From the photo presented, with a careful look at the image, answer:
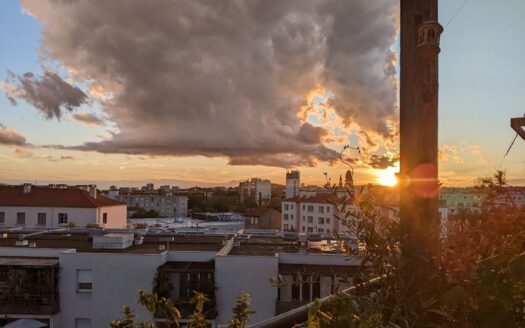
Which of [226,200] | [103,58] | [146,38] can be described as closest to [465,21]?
[146,38]

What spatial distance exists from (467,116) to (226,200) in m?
79.4

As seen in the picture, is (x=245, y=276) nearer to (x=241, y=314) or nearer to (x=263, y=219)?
(x=241, y=314)

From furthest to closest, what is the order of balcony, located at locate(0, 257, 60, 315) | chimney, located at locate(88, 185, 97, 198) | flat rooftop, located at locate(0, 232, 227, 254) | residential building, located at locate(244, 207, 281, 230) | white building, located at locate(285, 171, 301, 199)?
white building, located at locate(285, 171, 301, 199), residential building, located at locate(244, 207, 281, 230), chimney, located at locate(88, 185, 97, 198), flat rooftop, located at locate(0, 232, 227, 254), balcony, located at locate(0, 257, 60, 315)

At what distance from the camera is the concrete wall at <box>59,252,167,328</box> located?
596 inches

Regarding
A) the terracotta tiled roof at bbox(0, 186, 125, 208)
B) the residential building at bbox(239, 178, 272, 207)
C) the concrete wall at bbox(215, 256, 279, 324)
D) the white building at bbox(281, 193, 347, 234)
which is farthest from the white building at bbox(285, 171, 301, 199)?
the concrete wall at bbox(215, 256, 279, 324)

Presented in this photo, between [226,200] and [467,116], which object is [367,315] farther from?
[226,200]

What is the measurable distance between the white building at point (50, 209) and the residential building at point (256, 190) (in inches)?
1764

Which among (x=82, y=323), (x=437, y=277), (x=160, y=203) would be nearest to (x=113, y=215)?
(x=82, y=323)

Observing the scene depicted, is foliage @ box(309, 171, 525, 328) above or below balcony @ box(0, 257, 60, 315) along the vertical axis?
above

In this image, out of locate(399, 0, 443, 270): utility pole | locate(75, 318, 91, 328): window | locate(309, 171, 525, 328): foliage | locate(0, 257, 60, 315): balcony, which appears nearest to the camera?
locate(309, 171, 525, 328): foliage

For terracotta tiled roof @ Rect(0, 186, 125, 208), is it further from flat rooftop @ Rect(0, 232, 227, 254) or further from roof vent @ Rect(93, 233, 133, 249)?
roof vent @ Rect(93, 233, 133, 249)

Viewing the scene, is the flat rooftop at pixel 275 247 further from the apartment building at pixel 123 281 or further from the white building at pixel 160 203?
the white building at pixel 160 203

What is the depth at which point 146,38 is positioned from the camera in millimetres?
12891

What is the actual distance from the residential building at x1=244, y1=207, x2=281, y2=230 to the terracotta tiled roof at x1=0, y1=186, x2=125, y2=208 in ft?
64.3
